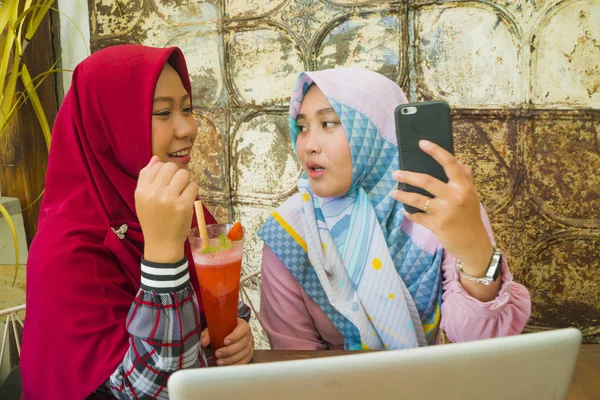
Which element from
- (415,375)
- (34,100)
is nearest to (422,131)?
(415,375)

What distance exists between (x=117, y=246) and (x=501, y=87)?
61.2 inches

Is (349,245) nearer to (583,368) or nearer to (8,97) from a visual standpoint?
(583,368)

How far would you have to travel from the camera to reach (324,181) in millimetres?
1323

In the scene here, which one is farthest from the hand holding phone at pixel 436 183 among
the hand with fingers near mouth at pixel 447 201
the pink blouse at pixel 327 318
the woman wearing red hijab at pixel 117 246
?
the woman wearing red hijab at pixel 117 246

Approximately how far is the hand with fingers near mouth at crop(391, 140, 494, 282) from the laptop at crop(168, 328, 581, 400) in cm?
38

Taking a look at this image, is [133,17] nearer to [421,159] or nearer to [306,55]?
[306,55]

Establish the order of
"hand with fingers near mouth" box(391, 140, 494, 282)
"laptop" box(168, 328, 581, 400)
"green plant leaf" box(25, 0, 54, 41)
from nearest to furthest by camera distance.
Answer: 1. "laptop" box(168, 328, 581, 400)
2. "hand with fingers near mouth" box(391, 140, 494, 282)
3. "green plant leaf" box(25, 0, 54, 41)

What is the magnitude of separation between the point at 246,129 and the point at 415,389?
2.02 meters

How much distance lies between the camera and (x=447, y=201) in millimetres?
826

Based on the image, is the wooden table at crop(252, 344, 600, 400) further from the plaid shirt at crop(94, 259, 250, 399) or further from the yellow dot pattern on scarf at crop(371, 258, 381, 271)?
the yellow dot pattern on scarf at crop(371, 258, 381, 271)

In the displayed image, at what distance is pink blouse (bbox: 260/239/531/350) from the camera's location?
3.33 ft

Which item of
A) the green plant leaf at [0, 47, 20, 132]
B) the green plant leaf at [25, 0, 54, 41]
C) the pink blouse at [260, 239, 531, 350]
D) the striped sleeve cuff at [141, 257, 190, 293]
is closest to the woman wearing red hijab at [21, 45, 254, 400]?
the striped sleeve cuff at [141, 257, 190, 293]

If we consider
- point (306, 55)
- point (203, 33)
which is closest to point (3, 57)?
point (203, 33)

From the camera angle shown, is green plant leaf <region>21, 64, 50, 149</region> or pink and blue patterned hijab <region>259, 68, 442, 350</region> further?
→ green plant leaf <region>21, 64, 50, 149</region>
